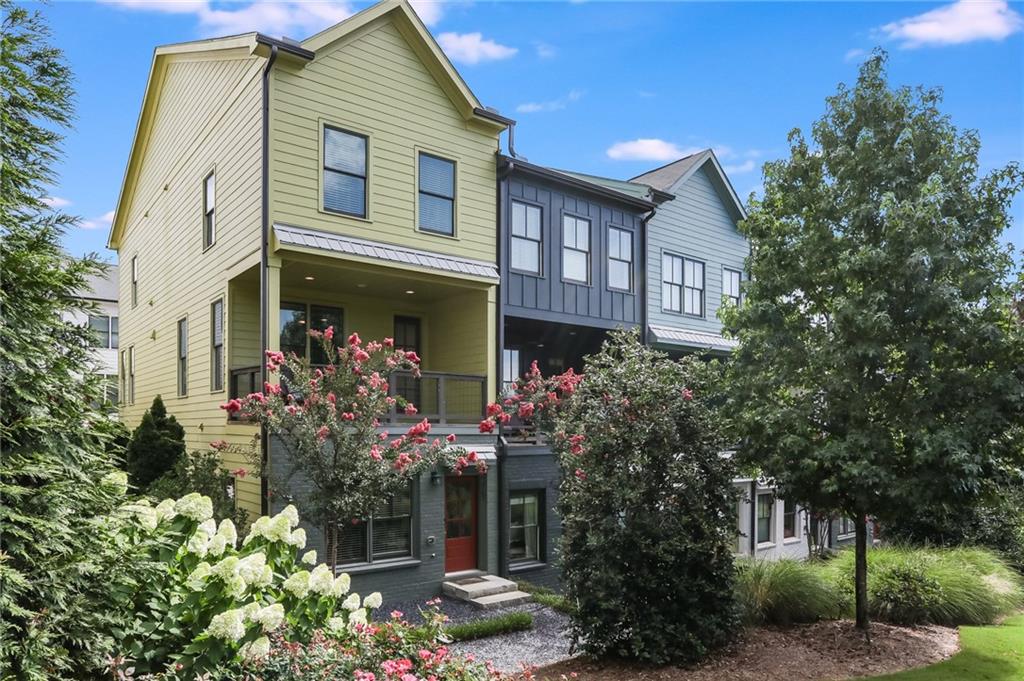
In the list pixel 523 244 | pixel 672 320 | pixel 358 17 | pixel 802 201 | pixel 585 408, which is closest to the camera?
pixel 585 408

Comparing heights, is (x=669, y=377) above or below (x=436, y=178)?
below

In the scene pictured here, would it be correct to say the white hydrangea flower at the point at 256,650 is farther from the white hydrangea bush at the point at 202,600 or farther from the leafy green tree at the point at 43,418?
the leafy green tree at the point at 43,418

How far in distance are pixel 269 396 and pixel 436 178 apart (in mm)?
6574

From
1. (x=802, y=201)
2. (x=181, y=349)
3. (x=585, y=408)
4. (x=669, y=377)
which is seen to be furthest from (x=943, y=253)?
(x=181, y=349)

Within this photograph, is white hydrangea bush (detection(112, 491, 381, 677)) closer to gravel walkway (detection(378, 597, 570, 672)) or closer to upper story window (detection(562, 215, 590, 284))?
gravel walkway (detection(378, 597, 570, 672))

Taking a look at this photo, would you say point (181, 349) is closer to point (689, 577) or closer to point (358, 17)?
point (358, 17)

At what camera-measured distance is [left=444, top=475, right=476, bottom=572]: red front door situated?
14.5 meters

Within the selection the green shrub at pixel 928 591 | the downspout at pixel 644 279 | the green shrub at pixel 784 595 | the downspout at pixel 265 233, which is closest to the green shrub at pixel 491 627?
the green shrub at pixel 784 595

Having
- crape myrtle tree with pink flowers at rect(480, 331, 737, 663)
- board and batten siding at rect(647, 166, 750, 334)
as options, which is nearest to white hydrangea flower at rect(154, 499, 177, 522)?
crape myrtle tree with pink flowers at rect(480, 331, 737, 663)

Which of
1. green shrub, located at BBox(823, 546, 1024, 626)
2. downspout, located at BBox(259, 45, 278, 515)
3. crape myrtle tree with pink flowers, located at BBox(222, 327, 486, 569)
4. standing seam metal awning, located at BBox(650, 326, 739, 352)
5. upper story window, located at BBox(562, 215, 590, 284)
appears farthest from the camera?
standing seam metal awning, located at BBox(650, 326, 739, 352)

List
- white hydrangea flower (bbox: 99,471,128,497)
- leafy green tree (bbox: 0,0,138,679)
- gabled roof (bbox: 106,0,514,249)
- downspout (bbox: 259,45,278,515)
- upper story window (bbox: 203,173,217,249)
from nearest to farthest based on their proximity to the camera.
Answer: leafy green tree (bbox: 0,0,138,679)
white hydrangea flower (bbox: 99,471,128,497)
downspout (bbox: 259,45,278,515)
gabled roof (bbox: 106,0,514,249)
upper story window (bbox: 203,173,217,249)

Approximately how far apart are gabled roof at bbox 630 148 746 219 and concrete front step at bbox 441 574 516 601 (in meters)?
12.0

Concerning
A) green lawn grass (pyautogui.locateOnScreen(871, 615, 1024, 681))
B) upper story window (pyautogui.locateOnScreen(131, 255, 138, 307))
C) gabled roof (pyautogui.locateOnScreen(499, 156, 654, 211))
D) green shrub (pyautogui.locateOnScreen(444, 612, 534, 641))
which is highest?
gabled roof (pyautogui.locateOnScreen(499, 156, 654, 211))

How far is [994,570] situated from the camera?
14039 mm
